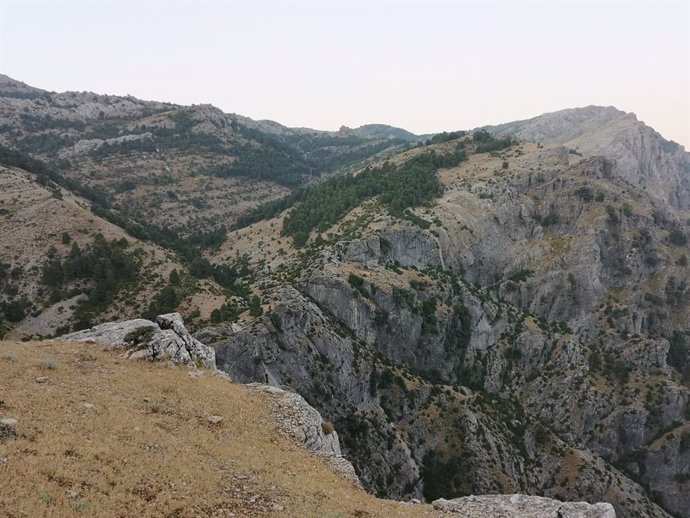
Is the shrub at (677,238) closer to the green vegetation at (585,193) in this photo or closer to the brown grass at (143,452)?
the green vegetation at (585,193)

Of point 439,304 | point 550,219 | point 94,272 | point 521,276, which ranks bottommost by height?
point 439,304

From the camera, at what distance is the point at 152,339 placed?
130ft

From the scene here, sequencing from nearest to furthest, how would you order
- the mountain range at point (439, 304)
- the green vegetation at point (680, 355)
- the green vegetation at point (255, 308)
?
the green vegetation at point (255, 308)
the mountain range at point (439, 304)
the green vegetation at point (680, 355)

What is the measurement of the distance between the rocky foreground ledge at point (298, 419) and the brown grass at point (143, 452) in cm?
152

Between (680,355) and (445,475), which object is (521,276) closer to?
(680,355)

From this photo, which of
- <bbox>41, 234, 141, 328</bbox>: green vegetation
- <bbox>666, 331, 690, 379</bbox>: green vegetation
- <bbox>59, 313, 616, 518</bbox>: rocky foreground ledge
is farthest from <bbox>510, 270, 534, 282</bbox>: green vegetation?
<bbox>59, 313, 616, 518</bbox>: rocky foreground ledge

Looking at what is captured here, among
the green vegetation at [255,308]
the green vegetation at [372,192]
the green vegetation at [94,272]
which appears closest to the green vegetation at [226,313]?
the green vegetation at [255,308]

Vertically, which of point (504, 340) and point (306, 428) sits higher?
point (306, 428)

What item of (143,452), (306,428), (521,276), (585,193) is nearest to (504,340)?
(521,276)

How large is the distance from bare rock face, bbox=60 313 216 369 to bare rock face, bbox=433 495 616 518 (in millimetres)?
24592

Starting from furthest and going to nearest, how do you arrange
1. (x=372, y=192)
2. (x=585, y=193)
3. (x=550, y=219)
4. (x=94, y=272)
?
(x=585, y=193), (x=372, y=192), (x=550, y=219), (x=94, y=272)

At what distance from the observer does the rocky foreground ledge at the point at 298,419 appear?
2581 centimetres

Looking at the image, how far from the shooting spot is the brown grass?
59.9 feet

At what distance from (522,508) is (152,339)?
100ft
